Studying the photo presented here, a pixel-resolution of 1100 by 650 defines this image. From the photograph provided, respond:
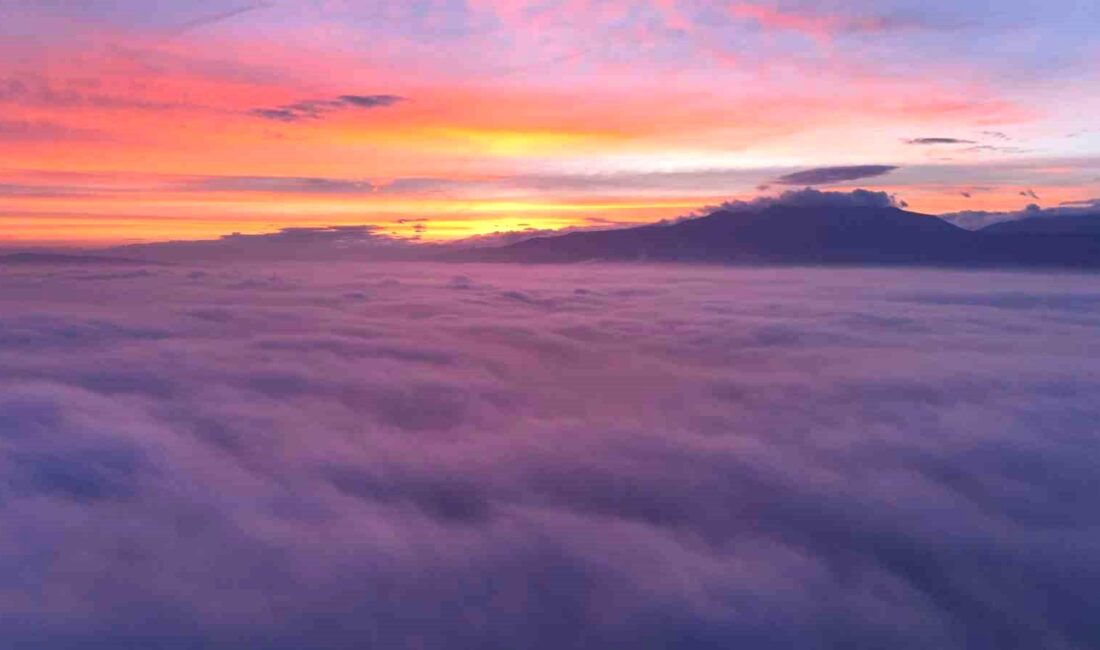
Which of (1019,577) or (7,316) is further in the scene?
(7,316)

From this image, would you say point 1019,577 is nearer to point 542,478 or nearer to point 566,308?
point 542,478

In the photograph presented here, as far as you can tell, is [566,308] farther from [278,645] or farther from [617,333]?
[278,645]

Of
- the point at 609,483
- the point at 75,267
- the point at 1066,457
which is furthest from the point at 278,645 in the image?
the point at 75,267

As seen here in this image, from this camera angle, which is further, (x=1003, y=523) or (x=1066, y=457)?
(x=1066, y=457)

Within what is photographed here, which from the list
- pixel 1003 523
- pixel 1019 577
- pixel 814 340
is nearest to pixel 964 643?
pixel 1019 577

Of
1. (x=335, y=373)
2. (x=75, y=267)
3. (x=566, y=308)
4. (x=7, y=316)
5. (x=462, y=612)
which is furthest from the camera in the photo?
(x=75, y=267)

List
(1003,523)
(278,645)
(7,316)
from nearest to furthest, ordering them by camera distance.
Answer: (278,645) < (1003,523) < (7,316)

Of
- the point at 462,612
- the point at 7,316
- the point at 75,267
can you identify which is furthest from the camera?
the point at 75,267

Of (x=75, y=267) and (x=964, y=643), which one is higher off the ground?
(x=75, y=267)

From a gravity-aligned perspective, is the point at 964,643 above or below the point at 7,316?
below
